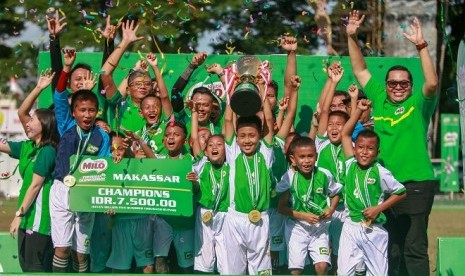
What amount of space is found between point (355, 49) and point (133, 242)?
8.78ft

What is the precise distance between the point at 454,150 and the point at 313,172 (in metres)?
18.8

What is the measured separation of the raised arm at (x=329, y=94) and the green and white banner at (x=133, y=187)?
4.76 ft

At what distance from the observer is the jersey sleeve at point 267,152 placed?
30.8 feet

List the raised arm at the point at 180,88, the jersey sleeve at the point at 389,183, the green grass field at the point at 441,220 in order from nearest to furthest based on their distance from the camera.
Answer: the jersey sleeve at the point at 389,183, the raised arm at the point at 180,88, the green grass field at the point at 441,220

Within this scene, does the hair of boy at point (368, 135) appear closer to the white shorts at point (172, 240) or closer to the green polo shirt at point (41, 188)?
the white shorts at point (172, 240)

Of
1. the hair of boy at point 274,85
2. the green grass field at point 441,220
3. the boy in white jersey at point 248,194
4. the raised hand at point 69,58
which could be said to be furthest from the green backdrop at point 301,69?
the green grass field at point 441,220

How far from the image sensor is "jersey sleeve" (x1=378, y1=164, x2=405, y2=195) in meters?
9.22

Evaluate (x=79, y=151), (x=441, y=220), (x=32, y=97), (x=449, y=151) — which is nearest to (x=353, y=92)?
(x=79, y=151)

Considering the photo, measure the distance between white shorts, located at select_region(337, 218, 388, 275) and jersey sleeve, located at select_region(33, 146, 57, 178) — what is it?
2.65m

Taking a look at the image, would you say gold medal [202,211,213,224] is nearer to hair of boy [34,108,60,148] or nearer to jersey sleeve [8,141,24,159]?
hair of boy [34,108,60,148]

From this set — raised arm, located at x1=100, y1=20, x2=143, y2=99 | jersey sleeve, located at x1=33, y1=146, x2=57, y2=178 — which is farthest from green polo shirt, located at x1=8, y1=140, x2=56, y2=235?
raised arm, located at x1=100, y1=20, x2=143, y2=99

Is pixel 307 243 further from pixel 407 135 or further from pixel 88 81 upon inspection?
pixel 88 81

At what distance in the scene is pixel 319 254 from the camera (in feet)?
31.7

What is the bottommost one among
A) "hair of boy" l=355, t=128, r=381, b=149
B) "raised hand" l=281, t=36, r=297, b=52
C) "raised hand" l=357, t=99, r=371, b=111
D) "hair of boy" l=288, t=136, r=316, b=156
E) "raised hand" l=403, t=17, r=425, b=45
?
"hair of boy" l=288, t=136, r=316, b=156
